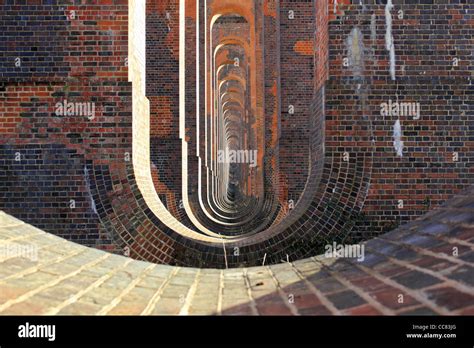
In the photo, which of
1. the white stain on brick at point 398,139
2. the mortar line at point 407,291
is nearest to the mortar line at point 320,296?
the mortar line at point 407,291

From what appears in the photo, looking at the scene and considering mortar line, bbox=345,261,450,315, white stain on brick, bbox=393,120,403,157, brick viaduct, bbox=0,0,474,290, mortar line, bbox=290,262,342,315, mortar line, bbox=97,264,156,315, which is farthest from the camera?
white stain on brick, bbox=393,120,403,157

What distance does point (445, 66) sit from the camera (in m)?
6.02

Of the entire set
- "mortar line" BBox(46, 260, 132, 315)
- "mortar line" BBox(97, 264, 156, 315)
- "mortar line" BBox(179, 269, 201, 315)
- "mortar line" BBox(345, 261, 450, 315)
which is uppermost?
"mortar line" BBox(345, 261, 450, 315)

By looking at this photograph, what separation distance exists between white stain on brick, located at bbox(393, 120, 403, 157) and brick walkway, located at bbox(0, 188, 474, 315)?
2.56 meters

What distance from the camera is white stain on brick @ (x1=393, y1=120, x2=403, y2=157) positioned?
591 centimetres

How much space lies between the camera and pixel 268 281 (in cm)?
277

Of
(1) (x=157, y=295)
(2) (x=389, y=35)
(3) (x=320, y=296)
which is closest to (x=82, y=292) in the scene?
(1) (x=157, y=295)

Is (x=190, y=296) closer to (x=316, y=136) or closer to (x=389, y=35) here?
(x=316, y=136)

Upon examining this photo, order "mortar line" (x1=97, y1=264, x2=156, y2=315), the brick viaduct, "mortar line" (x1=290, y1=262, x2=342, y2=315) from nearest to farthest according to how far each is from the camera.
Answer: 1. "mortar line" (x1=290, y1=262, x2=342, y2=315)
2. "mortar line" (x1=97, y1=264, x2=156, y2=315)
3. the brick viaduct

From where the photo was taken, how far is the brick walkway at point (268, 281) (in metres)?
1.99

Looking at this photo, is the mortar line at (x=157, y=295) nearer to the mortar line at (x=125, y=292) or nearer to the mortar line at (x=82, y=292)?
the mortar line at (x=125, y=292)

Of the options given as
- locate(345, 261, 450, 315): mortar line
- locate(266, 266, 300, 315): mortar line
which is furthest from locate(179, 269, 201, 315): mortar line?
locate(345, 261, 450, 315): mortar line

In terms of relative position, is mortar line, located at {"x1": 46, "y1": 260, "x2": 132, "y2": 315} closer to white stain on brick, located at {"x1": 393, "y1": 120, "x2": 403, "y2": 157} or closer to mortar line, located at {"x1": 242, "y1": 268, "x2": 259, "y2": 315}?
mortar line, located at {"x1": 242, "y1": 268, "x2": 259, "y2": 315}

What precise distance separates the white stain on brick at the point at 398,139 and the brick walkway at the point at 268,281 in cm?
256
